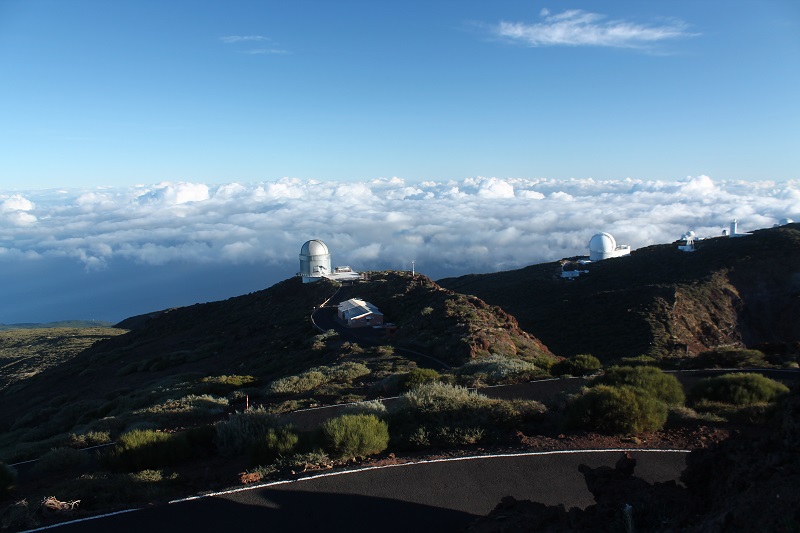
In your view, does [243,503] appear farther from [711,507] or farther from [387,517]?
[711,507]

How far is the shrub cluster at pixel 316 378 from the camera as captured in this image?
13531mm

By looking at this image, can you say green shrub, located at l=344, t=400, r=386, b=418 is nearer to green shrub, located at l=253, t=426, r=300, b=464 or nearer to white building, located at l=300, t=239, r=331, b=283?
Result: green shrub, located at l=253, t=426, r=300, b=464

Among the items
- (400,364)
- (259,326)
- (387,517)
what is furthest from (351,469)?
(259,326)

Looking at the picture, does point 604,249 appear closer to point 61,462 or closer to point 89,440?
point 89,440

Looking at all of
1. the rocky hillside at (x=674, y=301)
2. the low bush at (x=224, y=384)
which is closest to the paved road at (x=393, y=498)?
the low bush at (x=224, y=384)

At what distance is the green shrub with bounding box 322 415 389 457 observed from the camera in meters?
6.88

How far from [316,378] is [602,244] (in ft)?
141

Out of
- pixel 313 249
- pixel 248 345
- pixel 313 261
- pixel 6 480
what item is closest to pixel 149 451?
pixel 6 480

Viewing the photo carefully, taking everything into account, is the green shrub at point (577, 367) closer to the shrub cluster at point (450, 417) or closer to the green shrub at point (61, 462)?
the shrub cluster at point (450, 417)

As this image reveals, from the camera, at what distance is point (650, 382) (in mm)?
8727

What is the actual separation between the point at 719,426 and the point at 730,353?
6.56 metres

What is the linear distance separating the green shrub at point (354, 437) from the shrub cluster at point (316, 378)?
6.41 meters

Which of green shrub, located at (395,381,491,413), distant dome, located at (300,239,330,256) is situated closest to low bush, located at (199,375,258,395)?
green shrub, located at (395,381,491,413)

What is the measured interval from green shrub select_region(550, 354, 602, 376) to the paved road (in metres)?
6.65
